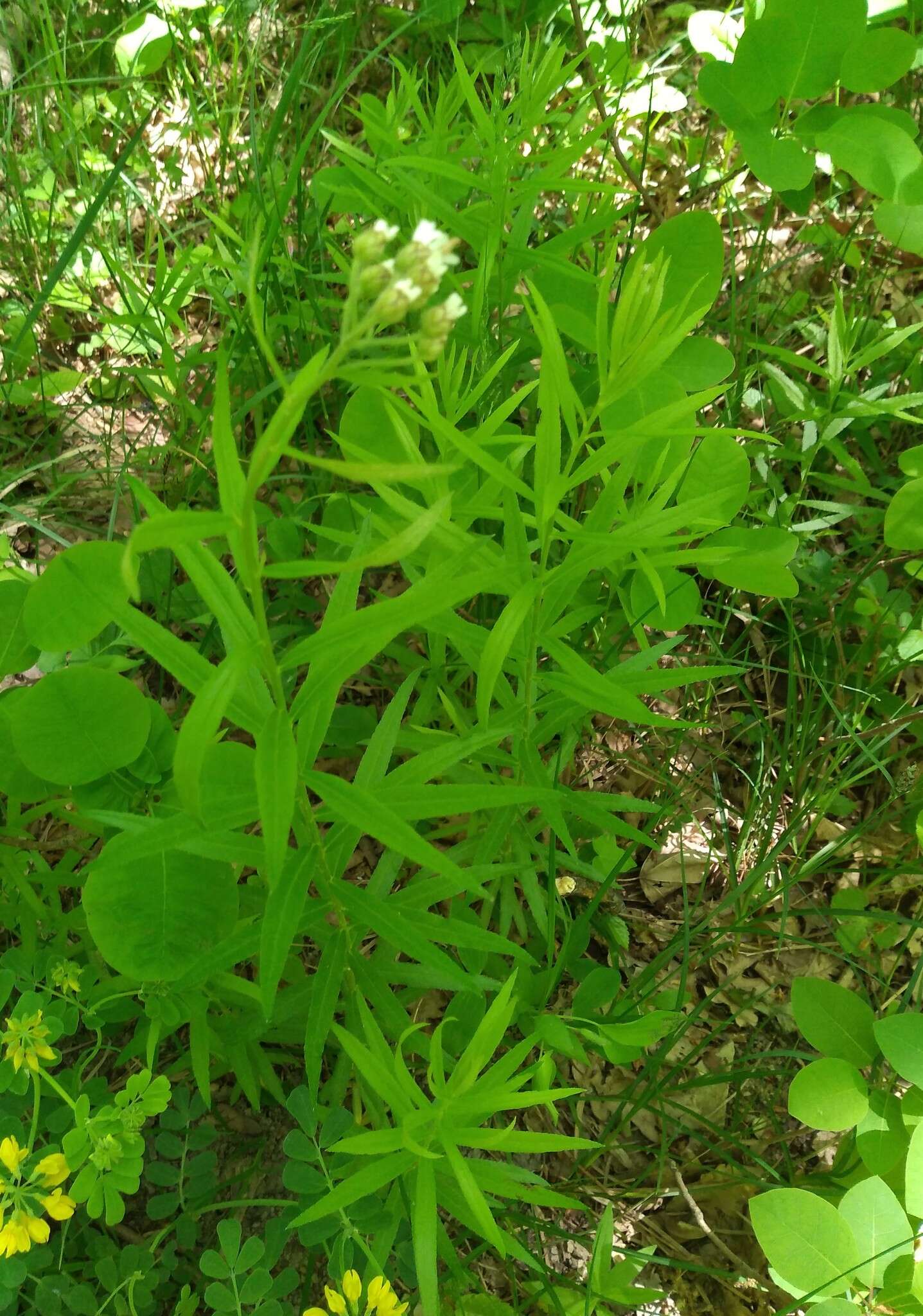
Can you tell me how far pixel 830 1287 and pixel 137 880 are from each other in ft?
3.66

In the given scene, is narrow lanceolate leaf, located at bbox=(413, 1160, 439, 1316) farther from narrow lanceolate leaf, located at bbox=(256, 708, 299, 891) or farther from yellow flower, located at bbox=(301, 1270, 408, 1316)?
narrow lanceolate leaf, located at bbox=(256, 708, 299, 891)

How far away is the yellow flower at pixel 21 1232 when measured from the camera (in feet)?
3.37

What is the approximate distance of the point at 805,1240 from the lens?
1.24 meters

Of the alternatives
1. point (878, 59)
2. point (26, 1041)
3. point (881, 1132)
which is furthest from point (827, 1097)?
point (878, 59)

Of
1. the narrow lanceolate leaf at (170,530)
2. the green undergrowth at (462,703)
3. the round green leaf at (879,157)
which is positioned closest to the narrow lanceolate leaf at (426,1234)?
the green undergrowth at (462,703)

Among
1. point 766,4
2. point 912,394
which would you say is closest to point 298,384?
point 912,394

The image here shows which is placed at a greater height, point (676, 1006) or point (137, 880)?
point (137, 880)

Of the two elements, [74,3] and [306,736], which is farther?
[74,3]

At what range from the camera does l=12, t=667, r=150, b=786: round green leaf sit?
1143 millimetres

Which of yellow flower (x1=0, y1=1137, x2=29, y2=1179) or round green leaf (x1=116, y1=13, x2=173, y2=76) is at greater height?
round green leaf (x1=116, y1=13, x2=173, y2=76)

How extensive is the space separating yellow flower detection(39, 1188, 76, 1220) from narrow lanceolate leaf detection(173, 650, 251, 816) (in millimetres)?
673

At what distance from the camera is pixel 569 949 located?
143 cm

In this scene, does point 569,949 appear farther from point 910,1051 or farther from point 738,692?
point 738,692

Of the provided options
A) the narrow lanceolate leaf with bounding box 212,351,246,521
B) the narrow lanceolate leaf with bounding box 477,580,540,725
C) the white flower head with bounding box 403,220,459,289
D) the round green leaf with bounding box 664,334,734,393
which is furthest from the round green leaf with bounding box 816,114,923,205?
the narrow lanceolate leaf with bounding box 212,351,246,521
